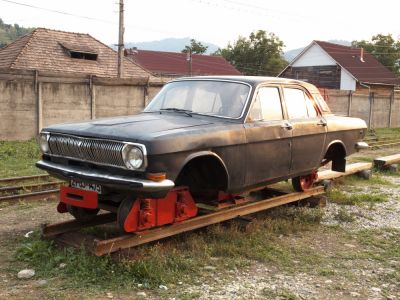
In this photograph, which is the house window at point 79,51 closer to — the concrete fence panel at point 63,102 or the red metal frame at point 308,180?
the concrete fence panel at point 63,102

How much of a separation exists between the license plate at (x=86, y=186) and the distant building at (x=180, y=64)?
3977 cm

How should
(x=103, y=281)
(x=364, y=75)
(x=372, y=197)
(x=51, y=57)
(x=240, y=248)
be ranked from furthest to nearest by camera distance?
1. (x=364, y=75)
2. (x=51, y=57)
3. (x=372, y=197)
4. (x=240, y=248)
5. (x=103, y=281)

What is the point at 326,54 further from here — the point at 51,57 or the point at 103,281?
the point at 103,281

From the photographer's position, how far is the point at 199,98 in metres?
5.86

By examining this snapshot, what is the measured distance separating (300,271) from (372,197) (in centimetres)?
399

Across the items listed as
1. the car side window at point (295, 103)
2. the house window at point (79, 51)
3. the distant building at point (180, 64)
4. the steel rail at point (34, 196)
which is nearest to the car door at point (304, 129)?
the car side window at point (295, 103)

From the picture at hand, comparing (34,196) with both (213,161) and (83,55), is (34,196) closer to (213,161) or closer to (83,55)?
(213,161)

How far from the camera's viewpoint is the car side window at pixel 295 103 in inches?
254

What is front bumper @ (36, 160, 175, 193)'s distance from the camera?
433cm

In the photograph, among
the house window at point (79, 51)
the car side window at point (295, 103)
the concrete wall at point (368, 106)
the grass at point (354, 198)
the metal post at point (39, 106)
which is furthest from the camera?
the house window at point (79, 51)

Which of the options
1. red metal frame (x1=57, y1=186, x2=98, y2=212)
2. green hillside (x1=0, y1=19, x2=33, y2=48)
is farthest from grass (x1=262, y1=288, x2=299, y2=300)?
green hillside (x1=0, y1=19, x2=33, y2=48)

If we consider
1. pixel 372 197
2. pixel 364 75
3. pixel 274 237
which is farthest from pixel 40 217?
pixel 364 75

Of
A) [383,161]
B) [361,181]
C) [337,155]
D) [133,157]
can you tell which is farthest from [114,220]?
[383,161]

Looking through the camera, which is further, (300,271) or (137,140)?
(300,271)
